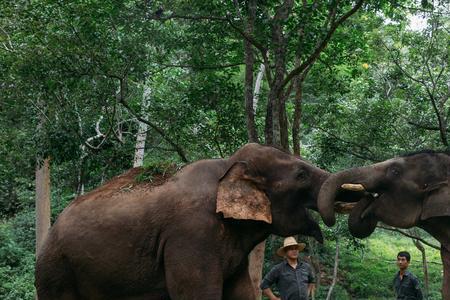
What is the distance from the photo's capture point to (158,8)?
31.4ft

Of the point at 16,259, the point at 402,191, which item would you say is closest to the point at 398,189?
the point at 402,191

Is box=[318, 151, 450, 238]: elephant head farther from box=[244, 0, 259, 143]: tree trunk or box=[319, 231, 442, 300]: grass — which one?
box=[319, 231, 442, 300]: grass

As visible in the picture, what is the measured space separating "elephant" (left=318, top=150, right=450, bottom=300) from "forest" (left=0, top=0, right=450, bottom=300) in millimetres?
412

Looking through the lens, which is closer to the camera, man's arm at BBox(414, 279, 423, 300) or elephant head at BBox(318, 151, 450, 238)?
elephant head at BBox(318, 151, 450, 238)

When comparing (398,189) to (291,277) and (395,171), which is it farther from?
(291,277)

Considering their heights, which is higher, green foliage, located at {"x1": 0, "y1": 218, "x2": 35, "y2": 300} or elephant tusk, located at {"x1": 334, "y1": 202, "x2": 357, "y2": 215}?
elephant tusk, located at {"x1": 334, "y1": 202, "x2": 357, "y2": 215}


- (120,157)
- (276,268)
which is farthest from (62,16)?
(276,268)

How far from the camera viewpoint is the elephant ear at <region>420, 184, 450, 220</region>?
5938mm

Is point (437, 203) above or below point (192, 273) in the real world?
above

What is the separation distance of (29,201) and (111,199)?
12416 mm

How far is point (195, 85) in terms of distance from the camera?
425 inches

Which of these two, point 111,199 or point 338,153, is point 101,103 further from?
point 338,153

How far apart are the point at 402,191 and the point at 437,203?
322 mm

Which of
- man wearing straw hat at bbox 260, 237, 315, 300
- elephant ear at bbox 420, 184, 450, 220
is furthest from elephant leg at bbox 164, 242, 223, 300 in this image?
elephant ear at bbox 420, 184, 450, 220
